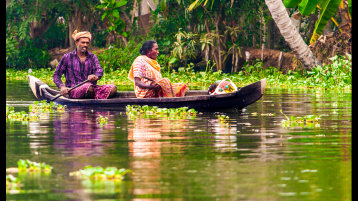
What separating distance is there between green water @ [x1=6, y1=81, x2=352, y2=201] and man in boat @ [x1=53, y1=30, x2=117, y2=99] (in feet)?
5.04

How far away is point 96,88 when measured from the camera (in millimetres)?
13859

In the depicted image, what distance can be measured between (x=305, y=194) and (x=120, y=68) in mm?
21412

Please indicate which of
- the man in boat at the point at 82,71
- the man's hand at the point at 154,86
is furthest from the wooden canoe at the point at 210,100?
the man in boat at the point at 82,71

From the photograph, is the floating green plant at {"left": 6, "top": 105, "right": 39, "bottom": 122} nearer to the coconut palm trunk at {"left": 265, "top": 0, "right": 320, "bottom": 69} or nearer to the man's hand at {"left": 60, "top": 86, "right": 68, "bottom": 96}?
the man's hand at {"left": 60, "top": 86, "right": 68, "bottom": 96}

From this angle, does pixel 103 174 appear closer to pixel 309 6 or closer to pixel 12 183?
pixel 12 183

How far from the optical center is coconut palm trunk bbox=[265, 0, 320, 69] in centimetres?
1966

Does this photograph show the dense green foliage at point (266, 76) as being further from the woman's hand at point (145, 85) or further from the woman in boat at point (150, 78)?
the woman's hand at point (145, 85)

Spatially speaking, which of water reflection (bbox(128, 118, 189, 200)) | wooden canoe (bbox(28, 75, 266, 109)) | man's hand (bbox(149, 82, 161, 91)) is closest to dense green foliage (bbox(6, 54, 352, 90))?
wooden canoe (bbox(28, 75, 266, 109))

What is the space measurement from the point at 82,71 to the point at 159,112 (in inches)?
93.3

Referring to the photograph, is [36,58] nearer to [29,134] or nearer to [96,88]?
[96,88]

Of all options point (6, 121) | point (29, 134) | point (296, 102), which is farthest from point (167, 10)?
point (29, 134)

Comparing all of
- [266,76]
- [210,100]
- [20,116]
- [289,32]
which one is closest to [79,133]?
[20,116]

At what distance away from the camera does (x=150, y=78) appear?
13.0 meters

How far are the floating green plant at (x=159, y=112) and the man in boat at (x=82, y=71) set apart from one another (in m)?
1.45
